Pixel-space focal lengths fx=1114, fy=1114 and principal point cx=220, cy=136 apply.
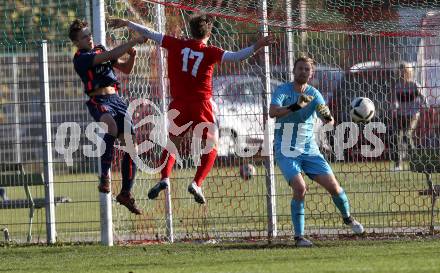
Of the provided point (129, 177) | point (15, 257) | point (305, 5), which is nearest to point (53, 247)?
point (15, 257)

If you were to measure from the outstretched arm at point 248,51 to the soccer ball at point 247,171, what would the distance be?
246 centimetres

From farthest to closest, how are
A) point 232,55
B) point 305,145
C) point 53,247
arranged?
point 53,247 → point 305,145 → point 232,55

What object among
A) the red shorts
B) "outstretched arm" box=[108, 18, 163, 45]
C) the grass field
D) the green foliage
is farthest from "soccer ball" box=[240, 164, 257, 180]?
the green foliage

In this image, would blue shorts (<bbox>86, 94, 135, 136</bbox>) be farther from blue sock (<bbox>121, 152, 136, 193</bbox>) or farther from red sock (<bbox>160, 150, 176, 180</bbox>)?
red sock (<bbox>160, 150, 176, 180</bbox>)

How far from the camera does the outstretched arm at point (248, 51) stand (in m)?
11.2

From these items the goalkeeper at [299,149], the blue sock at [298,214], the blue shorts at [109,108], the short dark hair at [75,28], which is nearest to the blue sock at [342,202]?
the goalkeeper at [299,149]

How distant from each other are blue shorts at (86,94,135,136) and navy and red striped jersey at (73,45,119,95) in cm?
13

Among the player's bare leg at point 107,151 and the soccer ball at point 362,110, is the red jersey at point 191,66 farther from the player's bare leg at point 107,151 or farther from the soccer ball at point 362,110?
the soccer ball at point 362,110

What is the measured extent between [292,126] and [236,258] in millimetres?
1827

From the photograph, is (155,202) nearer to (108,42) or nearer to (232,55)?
(108,42)

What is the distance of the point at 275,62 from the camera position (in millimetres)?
14047

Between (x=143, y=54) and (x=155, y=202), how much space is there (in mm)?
1936

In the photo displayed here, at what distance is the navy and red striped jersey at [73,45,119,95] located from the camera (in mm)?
11852

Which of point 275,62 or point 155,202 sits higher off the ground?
point 275,62
